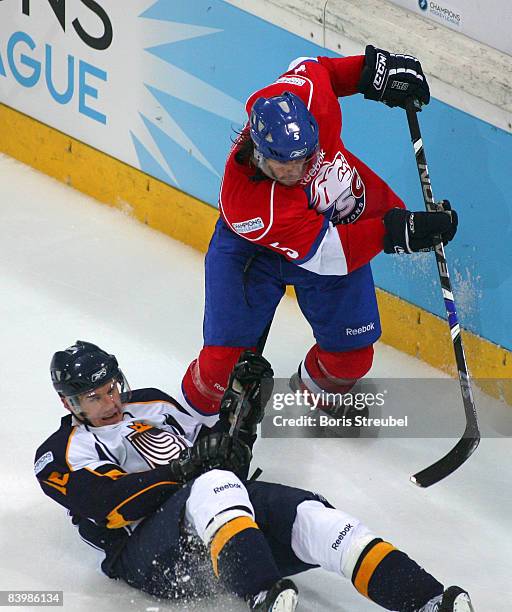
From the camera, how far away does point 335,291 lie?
4.09 m

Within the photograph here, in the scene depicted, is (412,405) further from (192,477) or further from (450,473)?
(192,477)

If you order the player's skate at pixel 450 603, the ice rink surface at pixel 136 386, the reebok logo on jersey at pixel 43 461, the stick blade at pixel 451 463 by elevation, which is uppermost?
the player's skate at pixel 450 603

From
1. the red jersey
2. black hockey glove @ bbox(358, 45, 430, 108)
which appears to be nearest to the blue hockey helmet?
the red jersey

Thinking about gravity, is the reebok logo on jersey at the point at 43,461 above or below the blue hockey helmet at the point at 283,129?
below

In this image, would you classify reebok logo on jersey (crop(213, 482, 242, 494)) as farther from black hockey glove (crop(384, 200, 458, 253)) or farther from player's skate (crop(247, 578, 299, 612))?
black hockey glove (crop(384, 200, 458, 253))

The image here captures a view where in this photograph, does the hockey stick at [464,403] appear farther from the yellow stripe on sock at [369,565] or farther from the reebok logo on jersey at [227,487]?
the reebok logo on jersey at [227,487]

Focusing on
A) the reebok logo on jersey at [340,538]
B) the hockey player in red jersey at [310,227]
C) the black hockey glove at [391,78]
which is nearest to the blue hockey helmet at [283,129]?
the hockey player in red jersey at [310,227]

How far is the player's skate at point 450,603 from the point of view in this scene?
317 centimetres

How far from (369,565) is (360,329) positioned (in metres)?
1.05

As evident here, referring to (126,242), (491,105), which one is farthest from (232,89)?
(491,105)

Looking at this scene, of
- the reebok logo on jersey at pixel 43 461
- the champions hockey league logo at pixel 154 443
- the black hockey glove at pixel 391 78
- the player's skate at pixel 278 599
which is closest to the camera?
the player's skate at pixel 278 599

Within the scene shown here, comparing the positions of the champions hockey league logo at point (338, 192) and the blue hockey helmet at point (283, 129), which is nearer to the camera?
the blue hockey helmet at point (283, 129)

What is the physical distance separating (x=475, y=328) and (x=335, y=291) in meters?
0.70

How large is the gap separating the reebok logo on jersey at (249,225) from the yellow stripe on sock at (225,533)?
88cm
